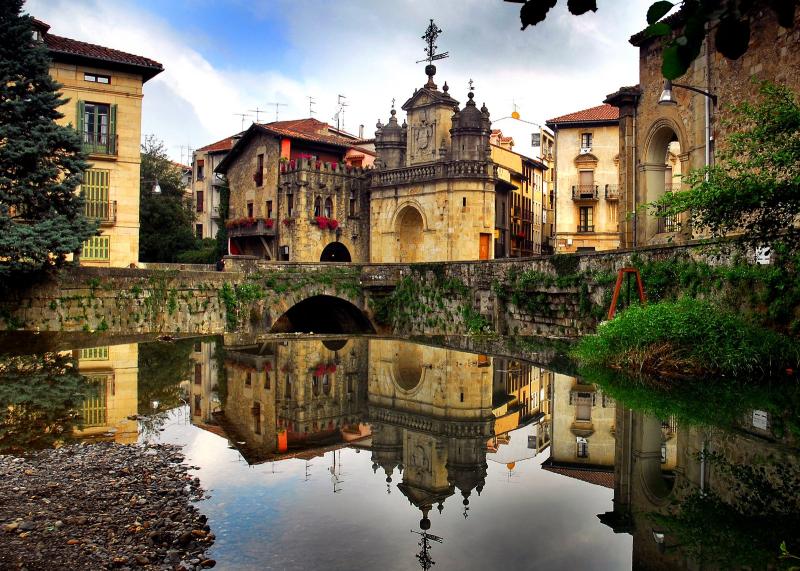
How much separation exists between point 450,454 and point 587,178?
39177mm

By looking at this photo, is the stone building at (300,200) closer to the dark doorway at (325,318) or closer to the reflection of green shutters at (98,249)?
the dark doorway at (325,318)

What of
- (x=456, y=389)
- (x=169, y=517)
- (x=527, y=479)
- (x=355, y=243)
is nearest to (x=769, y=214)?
(x=456, y=389)

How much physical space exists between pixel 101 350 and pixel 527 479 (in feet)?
49.4

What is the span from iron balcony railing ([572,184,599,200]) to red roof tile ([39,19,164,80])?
25945 millimetres

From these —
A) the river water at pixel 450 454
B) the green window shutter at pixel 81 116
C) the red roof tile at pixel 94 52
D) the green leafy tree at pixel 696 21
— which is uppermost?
the red roof tile at pixel 94 52

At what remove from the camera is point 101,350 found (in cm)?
2030

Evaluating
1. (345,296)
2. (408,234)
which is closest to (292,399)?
(345,296)

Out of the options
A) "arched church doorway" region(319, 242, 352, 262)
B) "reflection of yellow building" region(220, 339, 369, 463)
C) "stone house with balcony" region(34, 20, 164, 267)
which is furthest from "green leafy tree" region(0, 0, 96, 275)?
"arched church doorway" region(319, 242, 352, 262)

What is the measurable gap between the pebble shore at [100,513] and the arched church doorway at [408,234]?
33.8 m

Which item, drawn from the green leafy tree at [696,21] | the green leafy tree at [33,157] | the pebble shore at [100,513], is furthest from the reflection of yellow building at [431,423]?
the green leafy tree at [33,157]

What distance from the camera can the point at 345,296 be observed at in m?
31.6

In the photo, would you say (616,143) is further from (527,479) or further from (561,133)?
(527,479)

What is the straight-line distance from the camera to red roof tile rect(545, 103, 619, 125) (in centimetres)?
4525

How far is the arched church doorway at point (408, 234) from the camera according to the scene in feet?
140
